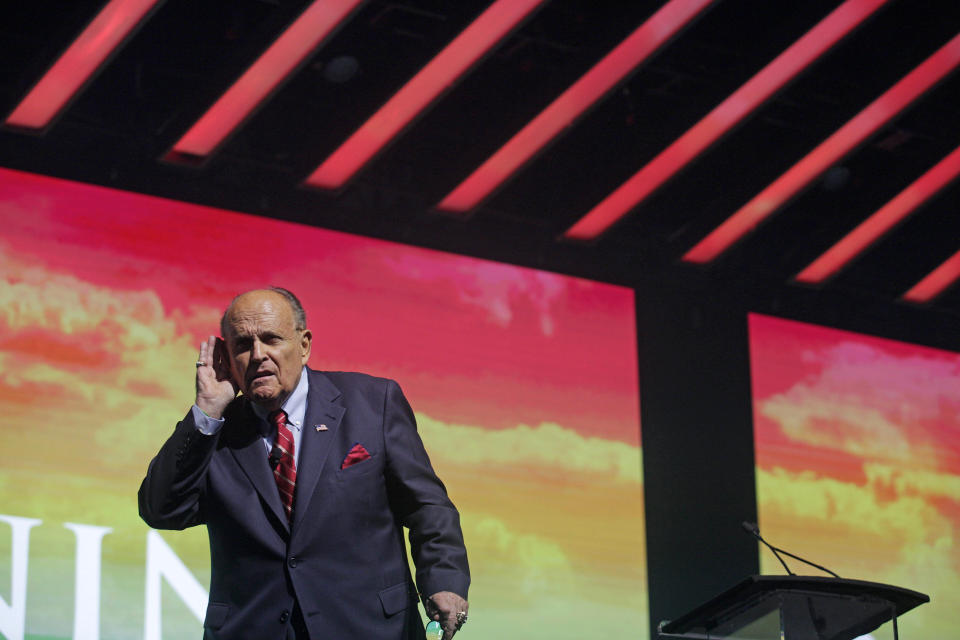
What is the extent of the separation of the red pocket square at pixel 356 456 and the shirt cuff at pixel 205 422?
25cm

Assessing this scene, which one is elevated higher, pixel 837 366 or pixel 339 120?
pixel 339 120

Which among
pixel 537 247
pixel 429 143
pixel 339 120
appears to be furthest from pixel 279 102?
pixel 537 247

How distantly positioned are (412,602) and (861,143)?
4.15 meters

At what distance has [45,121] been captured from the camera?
477 centimetres

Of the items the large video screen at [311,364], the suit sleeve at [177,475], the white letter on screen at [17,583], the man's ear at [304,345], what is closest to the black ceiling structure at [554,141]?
the large video screen at [311,364]

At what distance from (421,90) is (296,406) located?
108 inches

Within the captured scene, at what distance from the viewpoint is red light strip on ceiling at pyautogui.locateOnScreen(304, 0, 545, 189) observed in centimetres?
491

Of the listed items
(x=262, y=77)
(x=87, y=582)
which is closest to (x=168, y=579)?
(x=87, y=582)

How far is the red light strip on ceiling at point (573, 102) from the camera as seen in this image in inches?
201

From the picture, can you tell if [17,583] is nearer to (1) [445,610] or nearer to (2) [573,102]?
(1) [445,610]

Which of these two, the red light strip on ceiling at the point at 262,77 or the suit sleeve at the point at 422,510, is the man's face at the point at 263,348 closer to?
the suit sleeve at the point at 422,510

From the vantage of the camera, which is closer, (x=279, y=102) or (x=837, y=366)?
(x=279, y=102)

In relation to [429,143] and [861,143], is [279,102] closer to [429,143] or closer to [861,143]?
[429,143]

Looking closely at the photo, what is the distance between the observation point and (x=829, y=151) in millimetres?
6047
